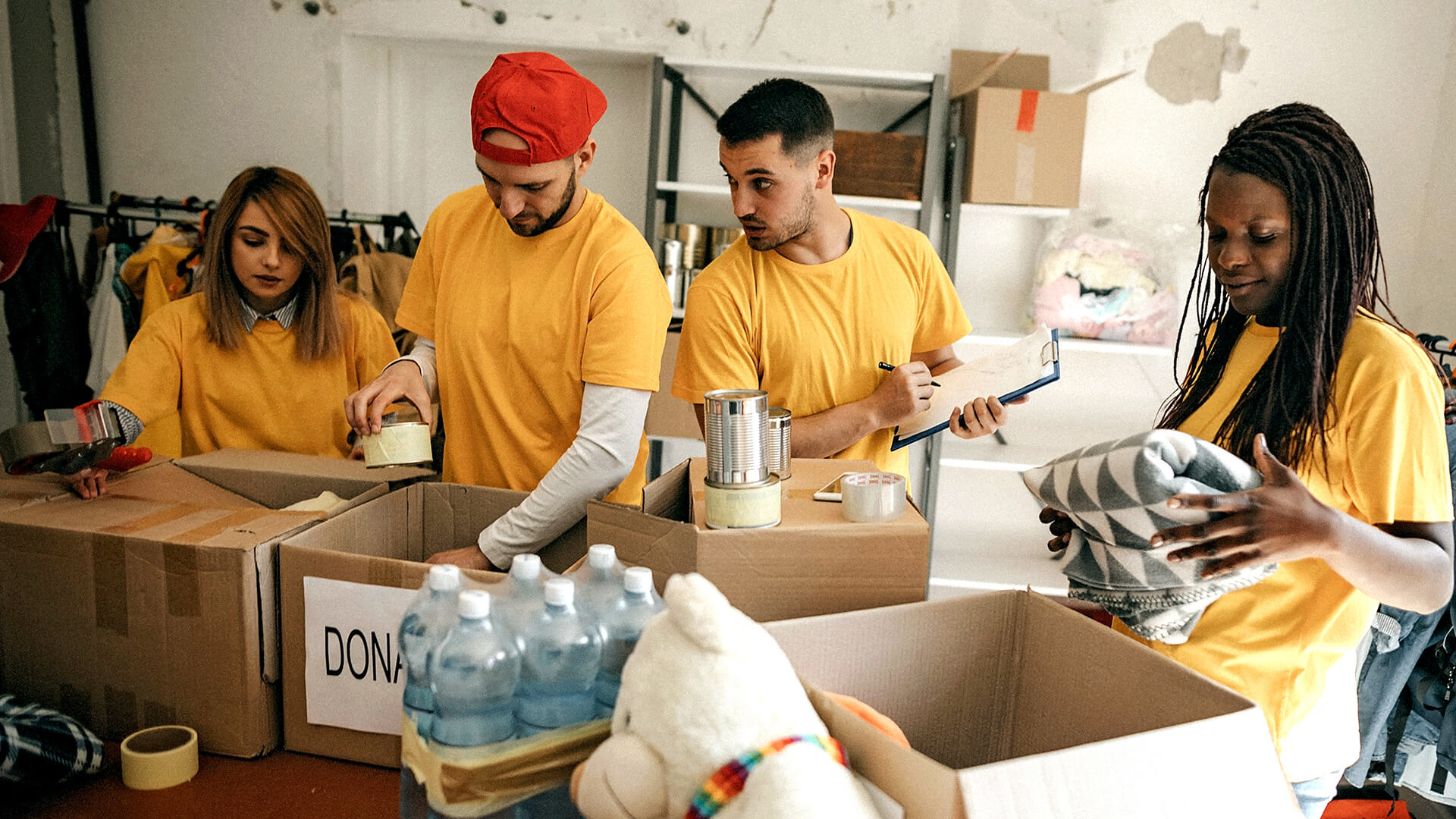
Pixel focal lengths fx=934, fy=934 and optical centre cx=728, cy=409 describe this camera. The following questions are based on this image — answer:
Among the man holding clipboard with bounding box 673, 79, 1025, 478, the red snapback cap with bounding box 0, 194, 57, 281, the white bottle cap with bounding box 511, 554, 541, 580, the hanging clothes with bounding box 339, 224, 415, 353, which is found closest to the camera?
the white bottle cap with bounding box 511, 554, 541, 580

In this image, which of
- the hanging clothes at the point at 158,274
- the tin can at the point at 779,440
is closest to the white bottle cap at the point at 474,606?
the tin can at the point at 779,440

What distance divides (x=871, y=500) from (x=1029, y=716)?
281 millimetres

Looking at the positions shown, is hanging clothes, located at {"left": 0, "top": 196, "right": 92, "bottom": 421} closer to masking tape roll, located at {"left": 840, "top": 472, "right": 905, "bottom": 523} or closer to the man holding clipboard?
the man holding clipboard

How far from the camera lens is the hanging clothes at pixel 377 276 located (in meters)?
2.80

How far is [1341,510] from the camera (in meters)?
0.94

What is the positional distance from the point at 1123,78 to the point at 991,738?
9.61 ft

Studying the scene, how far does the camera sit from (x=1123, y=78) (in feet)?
10.7

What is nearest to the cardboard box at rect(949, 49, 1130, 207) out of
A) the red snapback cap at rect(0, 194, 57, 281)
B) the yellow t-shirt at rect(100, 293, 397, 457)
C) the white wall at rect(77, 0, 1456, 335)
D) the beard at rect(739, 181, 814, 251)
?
the white wall at rect(77, 0, 1456, 335)

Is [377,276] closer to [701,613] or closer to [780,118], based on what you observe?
[780,118]

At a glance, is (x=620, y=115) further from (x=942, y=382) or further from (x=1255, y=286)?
(x=1255, y=286)

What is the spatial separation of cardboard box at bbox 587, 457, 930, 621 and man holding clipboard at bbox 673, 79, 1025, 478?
556mm

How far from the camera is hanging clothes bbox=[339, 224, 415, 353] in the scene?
2805 millimetres

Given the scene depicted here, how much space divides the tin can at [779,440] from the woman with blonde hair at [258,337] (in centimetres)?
116

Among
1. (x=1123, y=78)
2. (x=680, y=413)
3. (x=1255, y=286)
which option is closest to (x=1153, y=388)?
(x=1123, y=78)
